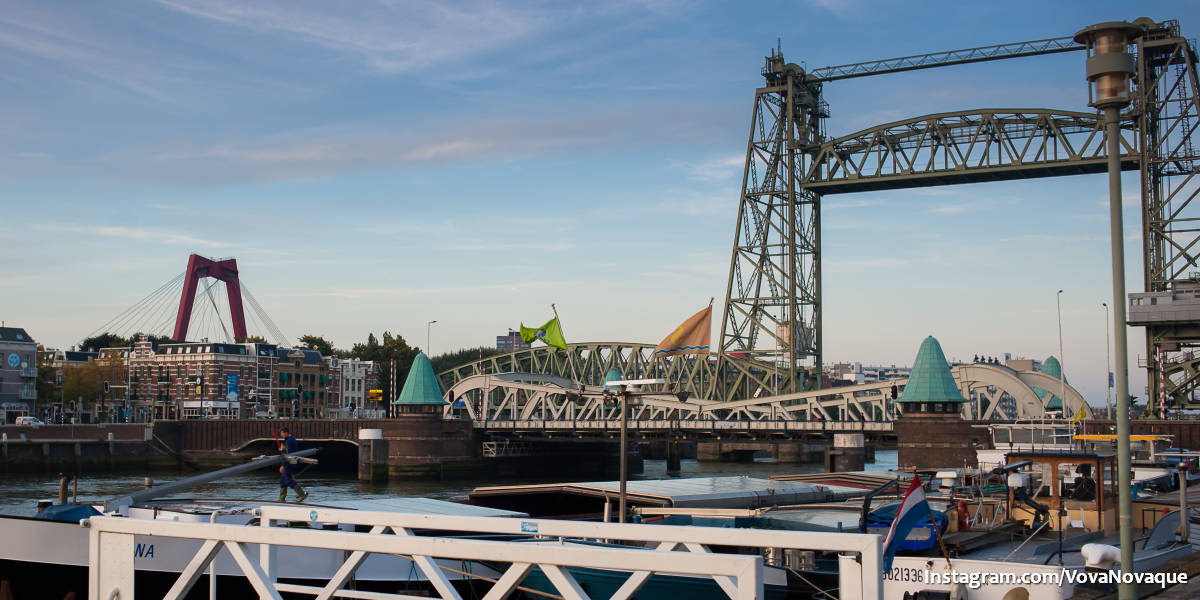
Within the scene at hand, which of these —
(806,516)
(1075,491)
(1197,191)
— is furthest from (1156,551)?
(1197,191)

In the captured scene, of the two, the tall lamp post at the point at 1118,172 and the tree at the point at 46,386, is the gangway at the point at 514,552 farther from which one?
the tree at the point at 46,386

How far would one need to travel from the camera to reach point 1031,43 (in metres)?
95.0

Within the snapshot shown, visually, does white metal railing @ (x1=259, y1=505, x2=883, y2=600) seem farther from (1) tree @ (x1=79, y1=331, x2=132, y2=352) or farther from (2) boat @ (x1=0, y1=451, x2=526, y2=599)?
(1) tree @ (x1=79, y1=331, x2=132, y2=352)

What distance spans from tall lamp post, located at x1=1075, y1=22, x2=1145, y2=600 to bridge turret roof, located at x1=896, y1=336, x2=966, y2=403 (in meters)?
68.7

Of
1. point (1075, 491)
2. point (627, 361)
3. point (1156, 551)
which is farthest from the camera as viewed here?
point (627, 361)

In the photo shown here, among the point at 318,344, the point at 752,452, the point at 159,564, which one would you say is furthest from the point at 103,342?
the point at 159,564

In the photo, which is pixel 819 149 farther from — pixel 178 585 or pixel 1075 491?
pixel 178 585

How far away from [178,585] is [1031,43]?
3742 inches

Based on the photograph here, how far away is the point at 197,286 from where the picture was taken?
150625 millimetres

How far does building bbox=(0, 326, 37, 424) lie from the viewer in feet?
451

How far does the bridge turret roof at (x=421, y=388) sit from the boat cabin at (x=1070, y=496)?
2882 inches

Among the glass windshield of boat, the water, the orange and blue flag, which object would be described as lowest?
the water

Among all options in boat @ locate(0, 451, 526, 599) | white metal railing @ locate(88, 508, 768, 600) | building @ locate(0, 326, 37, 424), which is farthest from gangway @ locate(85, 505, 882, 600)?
building @ locate(0, 326, 37, 424)

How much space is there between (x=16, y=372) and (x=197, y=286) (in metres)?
23.8
